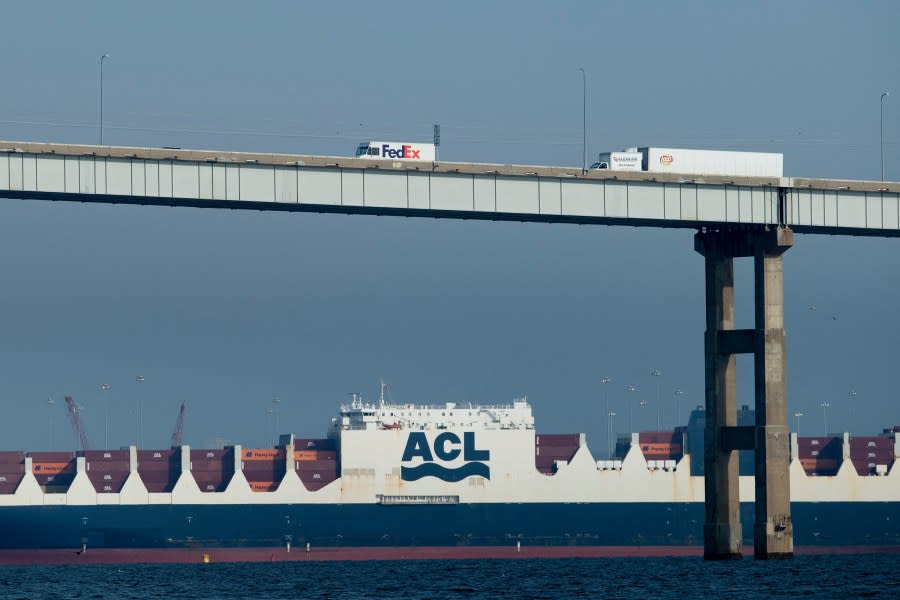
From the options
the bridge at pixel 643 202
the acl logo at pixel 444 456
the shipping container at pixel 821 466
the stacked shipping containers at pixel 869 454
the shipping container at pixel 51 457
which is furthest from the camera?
the stacked shipping containers at pixel 869 454

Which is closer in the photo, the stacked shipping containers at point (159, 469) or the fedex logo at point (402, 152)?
the fedex logo at point (402, 152)

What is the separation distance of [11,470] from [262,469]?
2094 centimetres

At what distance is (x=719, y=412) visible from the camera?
3103 inches

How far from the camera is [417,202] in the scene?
71.4m

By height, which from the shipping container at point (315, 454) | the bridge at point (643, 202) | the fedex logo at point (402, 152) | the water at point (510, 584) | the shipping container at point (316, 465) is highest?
the fedex logo at point (402, 152)

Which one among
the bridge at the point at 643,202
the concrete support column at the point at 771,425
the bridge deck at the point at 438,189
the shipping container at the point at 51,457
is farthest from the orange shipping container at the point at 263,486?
the bridge deck at the point at 438,189

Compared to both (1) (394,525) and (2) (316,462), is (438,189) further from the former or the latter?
(2) (316,462)

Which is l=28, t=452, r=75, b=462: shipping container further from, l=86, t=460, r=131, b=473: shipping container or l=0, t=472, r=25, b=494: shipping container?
l=0, t=472, r=25, b=494: shipping container

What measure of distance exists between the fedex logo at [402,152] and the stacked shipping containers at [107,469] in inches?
2883

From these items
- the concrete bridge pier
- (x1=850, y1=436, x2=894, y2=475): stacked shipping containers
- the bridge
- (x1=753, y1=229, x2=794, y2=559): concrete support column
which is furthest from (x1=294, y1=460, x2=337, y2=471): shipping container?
(x1=753, y1=229, x2=794, y2=559): concrete support column

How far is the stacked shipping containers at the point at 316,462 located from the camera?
462ft

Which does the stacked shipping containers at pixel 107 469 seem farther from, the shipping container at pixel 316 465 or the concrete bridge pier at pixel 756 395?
the concrete bridge pier at pixel 756 395

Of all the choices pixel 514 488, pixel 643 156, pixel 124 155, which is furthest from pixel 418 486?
pixel 124 155

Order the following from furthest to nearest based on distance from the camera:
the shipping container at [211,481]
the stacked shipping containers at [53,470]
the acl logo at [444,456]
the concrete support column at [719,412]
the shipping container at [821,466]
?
the shipping container at [821,466] → the acl logo at [444,456] → the shipping container at [211,481] → the stacked shipping containers at [53,470] → the concrete support column at [719,412]
